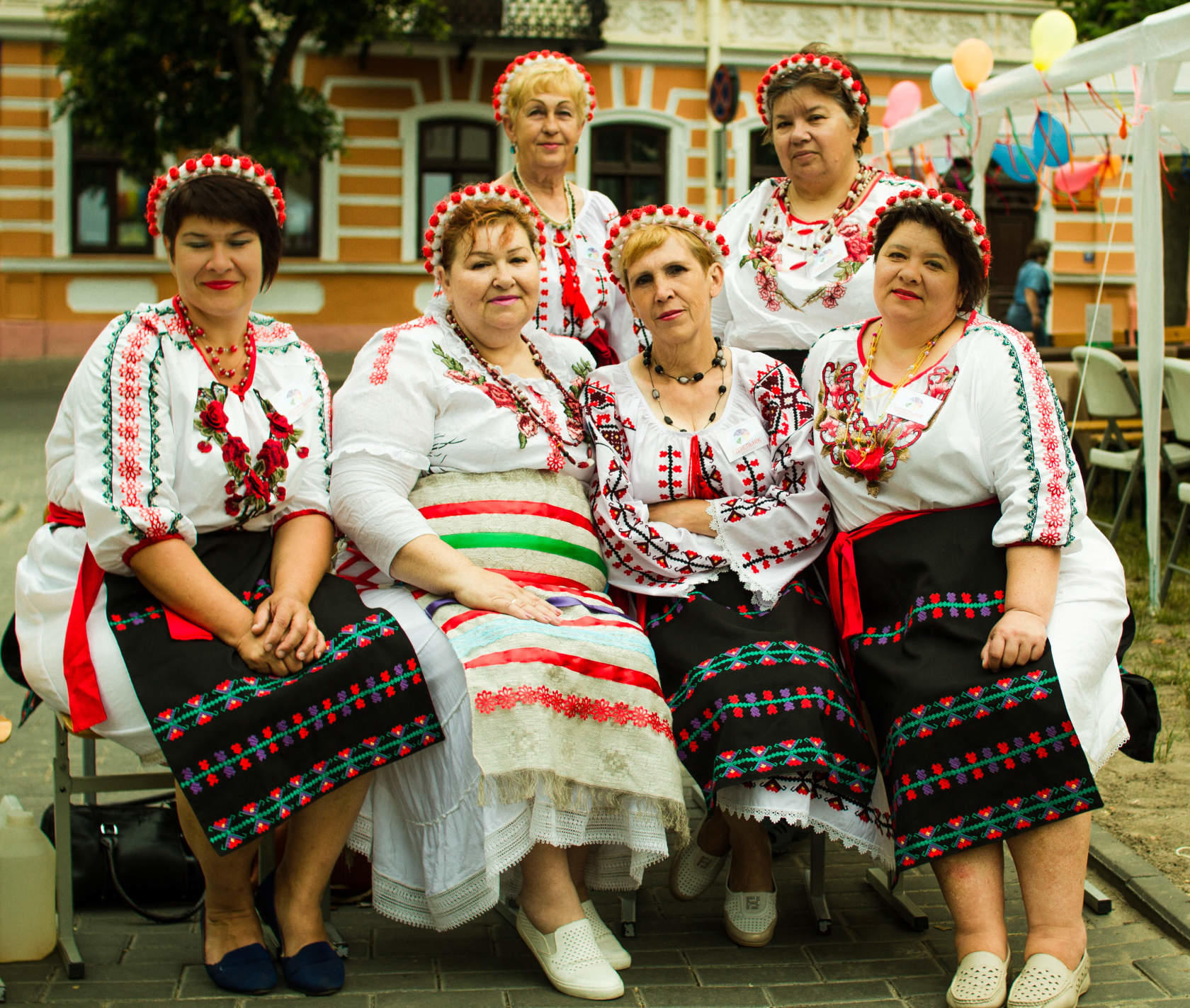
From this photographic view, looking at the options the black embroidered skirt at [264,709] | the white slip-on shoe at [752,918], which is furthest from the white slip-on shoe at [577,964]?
the black embroidered skirt at [264,709]

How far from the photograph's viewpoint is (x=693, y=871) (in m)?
3.43

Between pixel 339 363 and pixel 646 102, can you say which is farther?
pixel 646 102

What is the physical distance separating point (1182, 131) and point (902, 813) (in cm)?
458

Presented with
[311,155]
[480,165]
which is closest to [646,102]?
[480,165]

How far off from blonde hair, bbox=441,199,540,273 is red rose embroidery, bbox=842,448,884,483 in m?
0.93

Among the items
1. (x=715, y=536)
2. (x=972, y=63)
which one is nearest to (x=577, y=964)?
(x=715, y=536)

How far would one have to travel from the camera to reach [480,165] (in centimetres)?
1845

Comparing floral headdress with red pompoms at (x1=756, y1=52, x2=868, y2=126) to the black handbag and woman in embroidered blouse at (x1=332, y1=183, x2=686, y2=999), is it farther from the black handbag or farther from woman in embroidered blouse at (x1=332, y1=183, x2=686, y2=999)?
the black handbag

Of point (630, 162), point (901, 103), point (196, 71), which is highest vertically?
point (196, 71)

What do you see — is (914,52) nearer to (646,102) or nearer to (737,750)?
(646,102)

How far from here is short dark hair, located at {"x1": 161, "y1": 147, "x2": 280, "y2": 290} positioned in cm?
304

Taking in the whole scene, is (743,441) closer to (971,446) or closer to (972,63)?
(971,446)

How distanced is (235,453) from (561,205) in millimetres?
1499

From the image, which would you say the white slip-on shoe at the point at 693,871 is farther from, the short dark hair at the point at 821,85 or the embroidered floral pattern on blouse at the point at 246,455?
the short dark hair at the point at 821,85
